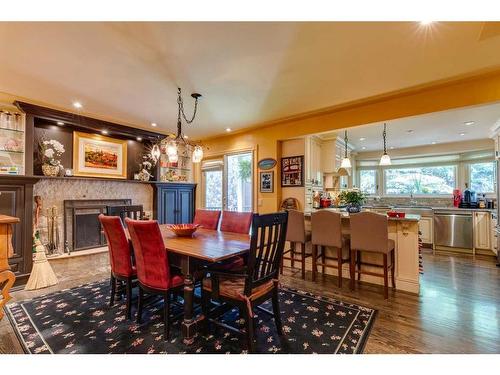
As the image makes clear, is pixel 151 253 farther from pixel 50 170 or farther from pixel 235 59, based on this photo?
pixel 50 170

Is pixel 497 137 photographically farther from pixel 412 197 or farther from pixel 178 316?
pixel 178 316

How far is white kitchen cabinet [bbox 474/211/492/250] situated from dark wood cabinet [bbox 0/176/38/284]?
7758 mm

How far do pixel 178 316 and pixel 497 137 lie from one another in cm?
554

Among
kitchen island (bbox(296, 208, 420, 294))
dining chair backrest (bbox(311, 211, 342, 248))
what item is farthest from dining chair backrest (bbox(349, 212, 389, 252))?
kitchen island (bbox(296, 208, 420, 294))

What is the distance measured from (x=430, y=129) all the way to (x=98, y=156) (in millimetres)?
6427

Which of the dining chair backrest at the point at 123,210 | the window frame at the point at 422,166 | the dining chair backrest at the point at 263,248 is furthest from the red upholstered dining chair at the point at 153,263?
the window frame at the point at 422,166

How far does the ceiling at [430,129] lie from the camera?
3672mm

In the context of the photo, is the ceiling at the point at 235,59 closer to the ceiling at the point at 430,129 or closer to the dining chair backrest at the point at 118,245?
the ceiling at the point at 430,129

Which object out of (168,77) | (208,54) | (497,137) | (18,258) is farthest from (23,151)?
(497,137)

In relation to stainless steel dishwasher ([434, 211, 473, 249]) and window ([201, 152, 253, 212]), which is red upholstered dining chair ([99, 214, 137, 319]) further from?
stainless steel dishwasher ([434, 211, 473, 249])

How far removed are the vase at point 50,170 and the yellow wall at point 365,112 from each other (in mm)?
3106

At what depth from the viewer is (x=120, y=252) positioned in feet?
7.65

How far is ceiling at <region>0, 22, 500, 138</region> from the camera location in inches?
75.2

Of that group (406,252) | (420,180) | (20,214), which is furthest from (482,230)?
(20,214)
